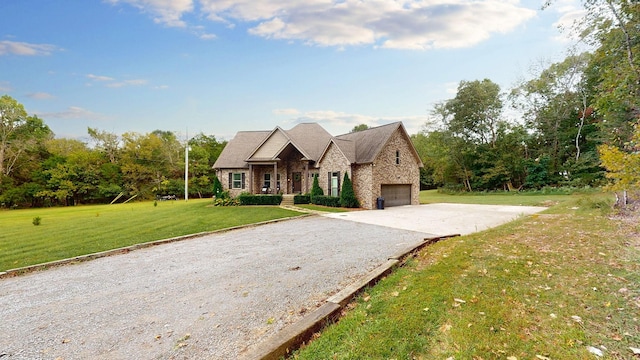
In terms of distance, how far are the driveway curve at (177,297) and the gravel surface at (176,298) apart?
0.05ft

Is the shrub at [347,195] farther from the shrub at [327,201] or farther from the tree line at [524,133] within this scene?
the tree line at [524,133]

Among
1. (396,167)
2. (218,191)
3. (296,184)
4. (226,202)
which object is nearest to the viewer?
(396,167)

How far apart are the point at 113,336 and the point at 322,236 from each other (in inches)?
251

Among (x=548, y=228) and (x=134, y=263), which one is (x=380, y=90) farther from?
(x=134, y=263)

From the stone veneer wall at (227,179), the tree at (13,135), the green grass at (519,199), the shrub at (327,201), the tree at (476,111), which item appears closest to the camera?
the shrub at (327,201)

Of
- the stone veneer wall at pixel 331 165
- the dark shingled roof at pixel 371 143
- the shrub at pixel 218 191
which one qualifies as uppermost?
the dark shingled roof at pixel 371 143

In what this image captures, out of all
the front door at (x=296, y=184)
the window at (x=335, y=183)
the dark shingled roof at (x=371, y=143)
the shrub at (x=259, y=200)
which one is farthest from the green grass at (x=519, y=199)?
the shrub at (x=259, y=200)

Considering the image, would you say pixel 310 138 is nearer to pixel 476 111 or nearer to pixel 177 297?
pixel 177 297

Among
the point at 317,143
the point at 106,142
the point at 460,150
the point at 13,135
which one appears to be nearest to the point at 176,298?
the point at 317,143

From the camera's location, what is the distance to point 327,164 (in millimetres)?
19859

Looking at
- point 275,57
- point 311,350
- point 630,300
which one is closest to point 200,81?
point 275,57

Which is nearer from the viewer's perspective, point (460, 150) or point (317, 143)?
point (317, 143)

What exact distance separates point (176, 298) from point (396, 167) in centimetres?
1706

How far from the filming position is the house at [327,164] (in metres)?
18.3
